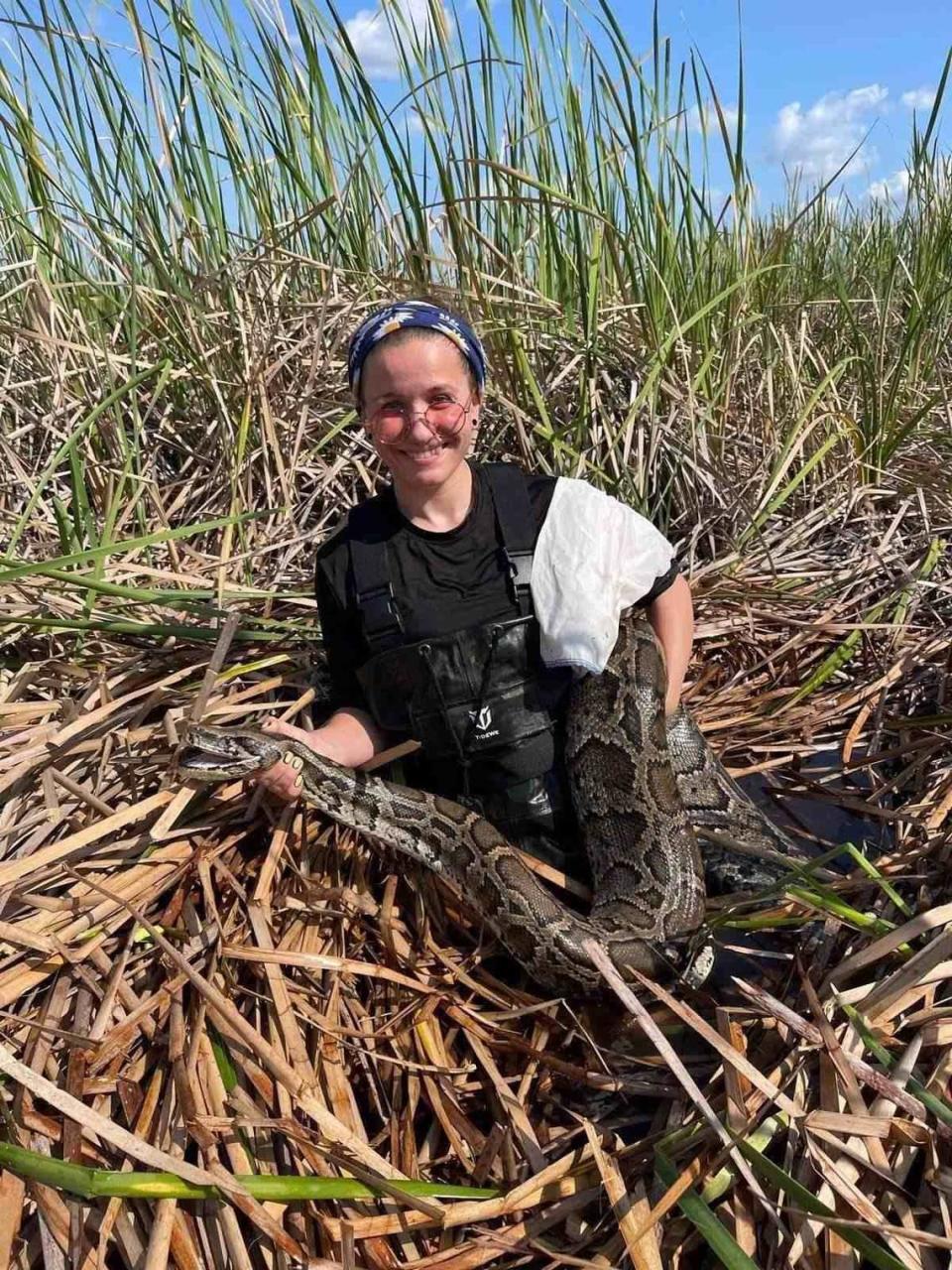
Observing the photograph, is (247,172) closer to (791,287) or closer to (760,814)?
(760,814)

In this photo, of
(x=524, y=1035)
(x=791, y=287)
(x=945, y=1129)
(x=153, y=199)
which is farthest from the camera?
(x=791, y=287)

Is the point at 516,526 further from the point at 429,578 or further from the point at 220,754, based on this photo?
the point at 220,754

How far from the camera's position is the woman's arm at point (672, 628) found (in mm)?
3385

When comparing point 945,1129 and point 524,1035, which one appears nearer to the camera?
point 945,1129

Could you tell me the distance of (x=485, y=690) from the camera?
10.3 ft

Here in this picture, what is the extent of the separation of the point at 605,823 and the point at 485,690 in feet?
2.16

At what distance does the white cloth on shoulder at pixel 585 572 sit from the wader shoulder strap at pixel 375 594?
20.1 inches

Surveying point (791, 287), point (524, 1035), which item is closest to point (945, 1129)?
point (524, 1035)

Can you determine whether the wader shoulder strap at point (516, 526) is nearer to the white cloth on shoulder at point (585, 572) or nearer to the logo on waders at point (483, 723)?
the white cloth on shoulder at point (585, 572)

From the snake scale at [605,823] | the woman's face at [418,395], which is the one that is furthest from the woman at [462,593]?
the snake scale at [605,823]

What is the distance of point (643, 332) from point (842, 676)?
2103mm

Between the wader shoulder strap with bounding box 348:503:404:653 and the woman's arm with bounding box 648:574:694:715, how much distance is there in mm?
1012

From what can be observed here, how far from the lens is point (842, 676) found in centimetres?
388

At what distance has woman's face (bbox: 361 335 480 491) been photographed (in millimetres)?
2936
